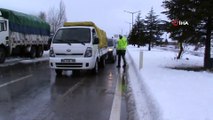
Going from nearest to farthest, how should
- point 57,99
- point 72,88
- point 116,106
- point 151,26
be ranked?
point 116,106, point 57,99, point 72,88, point 151,26

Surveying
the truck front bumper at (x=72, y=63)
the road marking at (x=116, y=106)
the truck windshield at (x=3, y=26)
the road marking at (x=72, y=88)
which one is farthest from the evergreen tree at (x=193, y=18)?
the truck windshield at (x=3, y=26)

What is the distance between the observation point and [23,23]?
2691cm

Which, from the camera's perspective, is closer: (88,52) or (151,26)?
(88,52)

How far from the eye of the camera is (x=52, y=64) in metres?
15.0

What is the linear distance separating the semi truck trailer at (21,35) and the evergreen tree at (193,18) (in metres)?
10.00

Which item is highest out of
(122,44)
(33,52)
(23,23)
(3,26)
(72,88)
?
(23,23)

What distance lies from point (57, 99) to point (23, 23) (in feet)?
59.7

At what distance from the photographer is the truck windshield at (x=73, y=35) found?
15391 millimetres

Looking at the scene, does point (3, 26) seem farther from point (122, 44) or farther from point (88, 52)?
point (88, 52)

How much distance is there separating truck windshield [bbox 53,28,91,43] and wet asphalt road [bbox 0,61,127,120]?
1.86 m

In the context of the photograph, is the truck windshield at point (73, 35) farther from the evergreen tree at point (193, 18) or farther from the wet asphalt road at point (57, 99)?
the evergreen tree at point (193, 18)

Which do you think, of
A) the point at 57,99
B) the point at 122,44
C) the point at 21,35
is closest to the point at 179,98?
the point at 57,99

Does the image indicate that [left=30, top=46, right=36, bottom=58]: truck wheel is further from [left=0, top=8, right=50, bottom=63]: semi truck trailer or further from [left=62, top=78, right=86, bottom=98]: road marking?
[left=62, top=78, right=86, bottom=98]: road marking

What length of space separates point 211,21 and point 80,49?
5939 millimetres
